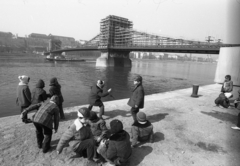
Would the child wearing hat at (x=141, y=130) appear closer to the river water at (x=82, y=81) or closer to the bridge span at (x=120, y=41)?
the river water at (x=82, y=81)

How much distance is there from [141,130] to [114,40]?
243ft

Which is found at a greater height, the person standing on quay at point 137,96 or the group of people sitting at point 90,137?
the person standing on quay at point 137,96

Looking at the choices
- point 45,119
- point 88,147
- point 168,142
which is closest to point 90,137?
point 88,147

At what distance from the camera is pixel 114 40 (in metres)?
74.7

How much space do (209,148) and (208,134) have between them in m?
0.83

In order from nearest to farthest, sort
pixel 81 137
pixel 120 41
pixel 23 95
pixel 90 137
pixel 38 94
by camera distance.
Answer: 1. pixel 81 137
2. pixel 90 137
3. pixel 38 94
4. pixel 23 95
5. pixel 120 41

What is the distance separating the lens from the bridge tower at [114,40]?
65031 millimetres

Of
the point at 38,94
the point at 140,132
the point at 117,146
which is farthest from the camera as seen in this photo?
the point at 38,94

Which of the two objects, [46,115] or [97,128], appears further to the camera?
[97,128]

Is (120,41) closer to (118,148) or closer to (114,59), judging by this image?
(114,59)

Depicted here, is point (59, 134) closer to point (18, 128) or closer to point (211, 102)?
point (18, 128)

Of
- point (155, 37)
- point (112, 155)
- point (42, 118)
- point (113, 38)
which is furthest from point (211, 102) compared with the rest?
point (113, 38)

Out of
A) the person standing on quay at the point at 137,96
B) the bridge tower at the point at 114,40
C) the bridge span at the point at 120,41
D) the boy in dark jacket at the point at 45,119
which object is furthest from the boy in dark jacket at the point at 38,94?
the bridge tower at the point at 114,40

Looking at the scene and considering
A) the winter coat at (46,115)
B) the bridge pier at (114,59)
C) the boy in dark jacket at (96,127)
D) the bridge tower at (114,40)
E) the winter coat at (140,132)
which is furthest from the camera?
the bridge tower at (114,40)
